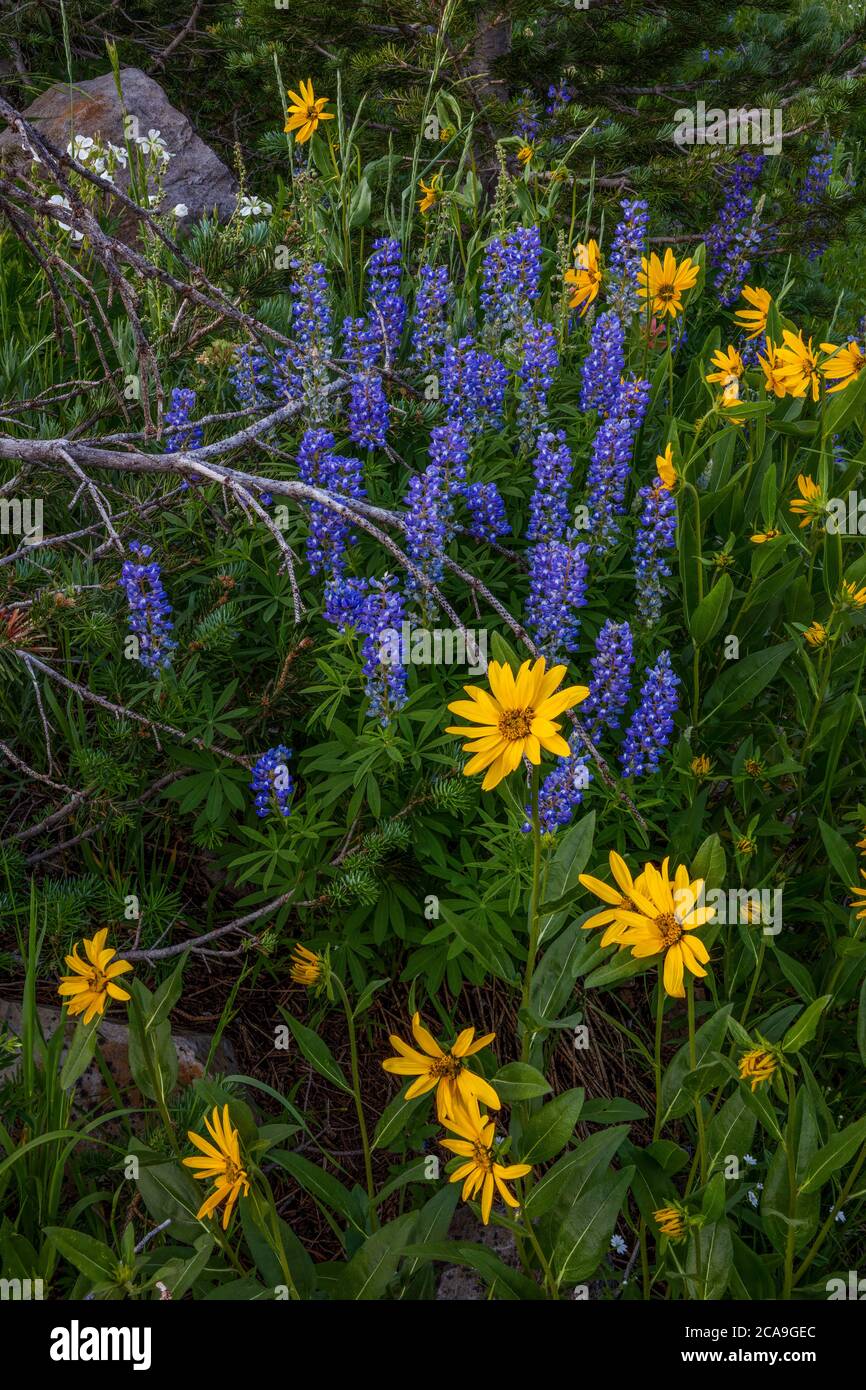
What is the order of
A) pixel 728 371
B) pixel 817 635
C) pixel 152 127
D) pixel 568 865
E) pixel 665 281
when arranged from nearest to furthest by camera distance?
pixel 568 865 < pixel 817 635 < pixel 728 371 < pixel 665 281 < pixel 152 127

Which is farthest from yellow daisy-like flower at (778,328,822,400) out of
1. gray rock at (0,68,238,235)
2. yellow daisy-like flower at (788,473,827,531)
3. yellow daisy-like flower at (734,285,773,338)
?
gray rock at (0,68,238,235)

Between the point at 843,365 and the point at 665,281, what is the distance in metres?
0.62

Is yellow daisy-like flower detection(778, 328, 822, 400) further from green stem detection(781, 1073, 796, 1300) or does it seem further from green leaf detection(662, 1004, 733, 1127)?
green stem detection(781, 1073, 796, 1300)

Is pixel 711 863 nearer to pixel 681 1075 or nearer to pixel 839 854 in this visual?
pixel 681 1075

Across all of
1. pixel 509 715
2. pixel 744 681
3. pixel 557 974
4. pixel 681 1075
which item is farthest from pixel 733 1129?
pixel 744 681

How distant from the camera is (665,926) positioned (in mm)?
1478

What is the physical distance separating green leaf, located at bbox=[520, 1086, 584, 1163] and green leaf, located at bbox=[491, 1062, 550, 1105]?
7 centimetres

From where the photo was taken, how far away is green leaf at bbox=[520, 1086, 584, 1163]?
1570 mm

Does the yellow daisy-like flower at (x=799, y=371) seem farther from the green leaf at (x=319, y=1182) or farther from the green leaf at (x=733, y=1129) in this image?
the green leaf at (x=319, y=1182)
